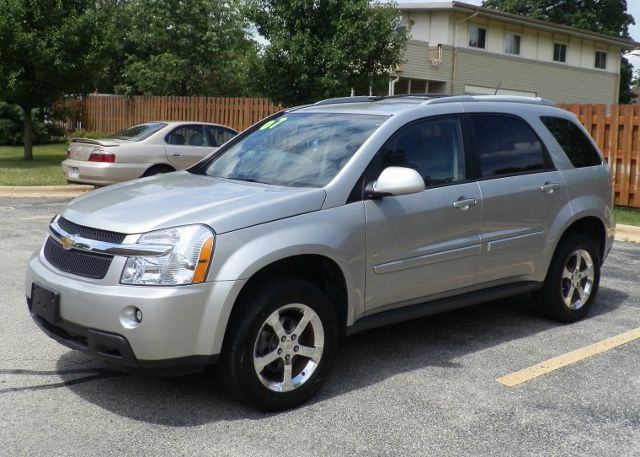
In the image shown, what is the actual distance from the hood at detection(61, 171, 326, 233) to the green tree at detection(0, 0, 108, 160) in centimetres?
1594


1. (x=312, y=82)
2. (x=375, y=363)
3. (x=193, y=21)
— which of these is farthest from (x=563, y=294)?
(x=193, y=21)

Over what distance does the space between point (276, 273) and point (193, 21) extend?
28.5 meters

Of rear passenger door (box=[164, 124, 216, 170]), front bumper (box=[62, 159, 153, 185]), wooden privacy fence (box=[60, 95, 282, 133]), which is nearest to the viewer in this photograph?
front bumper (box=[62, 159, 153, 185])

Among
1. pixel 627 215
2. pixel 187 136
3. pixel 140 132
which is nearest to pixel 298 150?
pixel 187 136

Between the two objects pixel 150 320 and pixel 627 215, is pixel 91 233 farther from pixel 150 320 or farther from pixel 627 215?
pixel 627 215

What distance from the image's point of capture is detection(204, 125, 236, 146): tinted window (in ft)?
44.7

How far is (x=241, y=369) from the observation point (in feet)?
12.8

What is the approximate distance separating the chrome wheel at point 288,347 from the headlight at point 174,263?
49 centimetres

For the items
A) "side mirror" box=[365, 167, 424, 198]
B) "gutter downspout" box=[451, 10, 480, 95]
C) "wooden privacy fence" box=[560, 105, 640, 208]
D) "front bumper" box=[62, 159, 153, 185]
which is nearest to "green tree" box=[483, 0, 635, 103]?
"gutter downspout" box=[451, 10, 480, 95]

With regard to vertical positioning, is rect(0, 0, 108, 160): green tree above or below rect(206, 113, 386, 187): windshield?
above

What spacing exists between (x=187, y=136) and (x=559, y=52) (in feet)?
83.3

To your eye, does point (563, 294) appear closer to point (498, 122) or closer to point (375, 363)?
point (498, 122)

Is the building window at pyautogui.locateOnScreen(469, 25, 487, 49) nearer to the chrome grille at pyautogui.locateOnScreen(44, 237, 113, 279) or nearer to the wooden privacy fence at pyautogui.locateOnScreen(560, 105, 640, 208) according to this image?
the wooden privacy fence at pyautogui.locateOnScreen(560, 105, 640, 208)

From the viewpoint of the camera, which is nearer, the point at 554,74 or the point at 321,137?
the point at 321,137
